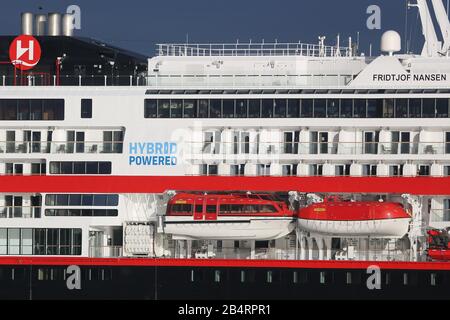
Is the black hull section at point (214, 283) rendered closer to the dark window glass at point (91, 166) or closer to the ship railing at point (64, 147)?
the dark window glass at point (91, 166)

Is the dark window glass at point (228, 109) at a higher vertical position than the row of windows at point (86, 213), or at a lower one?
higher

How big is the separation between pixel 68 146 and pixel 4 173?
9.66 ft

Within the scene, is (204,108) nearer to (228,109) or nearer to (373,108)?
(228,109)

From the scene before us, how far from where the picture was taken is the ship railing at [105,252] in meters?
64.8

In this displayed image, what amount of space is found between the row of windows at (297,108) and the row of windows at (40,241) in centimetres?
591

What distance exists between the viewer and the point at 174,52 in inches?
2665

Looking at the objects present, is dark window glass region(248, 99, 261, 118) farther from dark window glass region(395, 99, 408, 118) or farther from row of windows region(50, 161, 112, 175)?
row of windows region(50, 161, 112, 175)

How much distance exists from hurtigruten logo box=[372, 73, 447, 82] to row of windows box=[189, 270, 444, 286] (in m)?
8.05

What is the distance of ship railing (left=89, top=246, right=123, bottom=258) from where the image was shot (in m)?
64.8

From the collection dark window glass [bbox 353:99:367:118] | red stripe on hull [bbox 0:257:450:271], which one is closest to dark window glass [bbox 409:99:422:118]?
dark window glass [bbox 353:99:367:118]

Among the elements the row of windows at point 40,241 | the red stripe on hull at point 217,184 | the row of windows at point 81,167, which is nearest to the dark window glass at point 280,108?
the red stripe on hull at point 217,184

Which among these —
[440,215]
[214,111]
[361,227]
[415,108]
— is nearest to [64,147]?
[214,111]
